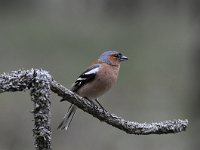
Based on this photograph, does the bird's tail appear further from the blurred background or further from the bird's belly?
the blurred background

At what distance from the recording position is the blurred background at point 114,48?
9.61m

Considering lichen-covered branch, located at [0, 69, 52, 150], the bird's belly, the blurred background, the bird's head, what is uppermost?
the blurred background

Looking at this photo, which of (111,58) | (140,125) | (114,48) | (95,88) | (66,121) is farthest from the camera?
(114,48)

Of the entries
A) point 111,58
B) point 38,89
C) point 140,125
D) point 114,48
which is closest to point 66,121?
point 111,58

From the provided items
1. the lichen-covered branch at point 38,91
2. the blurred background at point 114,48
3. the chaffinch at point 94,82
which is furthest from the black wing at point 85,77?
the lichen-covered branch at point 38,91

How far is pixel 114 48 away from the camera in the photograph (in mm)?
16203

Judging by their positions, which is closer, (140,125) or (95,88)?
(140,125)

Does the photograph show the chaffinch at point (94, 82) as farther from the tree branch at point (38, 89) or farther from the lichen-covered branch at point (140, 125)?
the tree branch at point (38, 89)

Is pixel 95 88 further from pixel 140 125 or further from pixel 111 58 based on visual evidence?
pixel 140 125

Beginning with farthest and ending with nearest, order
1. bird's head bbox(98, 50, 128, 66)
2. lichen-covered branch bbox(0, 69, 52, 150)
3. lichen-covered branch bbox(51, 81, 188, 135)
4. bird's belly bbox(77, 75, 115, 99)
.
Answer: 1. bird's head bbox(98, 50, 128, 66)
2. bird's belly bbox(77, 75, 115, 99)
3. lichen-covered branch bbox(51, 81, 188, 135)
4. lichen-covered branch bbox(0, 69, 52, 150)

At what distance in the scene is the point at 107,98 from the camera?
496 inches

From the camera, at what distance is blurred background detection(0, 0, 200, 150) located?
9.61 m

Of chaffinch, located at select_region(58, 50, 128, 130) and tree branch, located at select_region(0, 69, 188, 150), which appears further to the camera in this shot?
chaffinch, located at select_region(58, 50, 128, 130)

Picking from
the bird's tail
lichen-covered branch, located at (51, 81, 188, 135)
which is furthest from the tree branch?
the bird's tail
